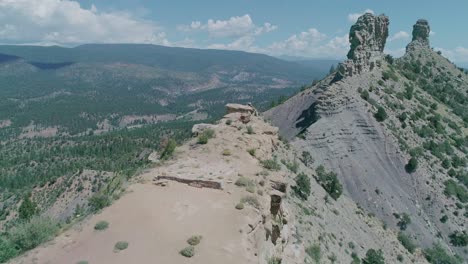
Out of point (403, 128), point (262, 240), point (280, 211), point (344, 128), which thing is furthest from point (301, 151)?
point (262, 240)

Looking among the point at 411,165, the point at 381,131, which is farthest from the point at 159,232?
the point at 381,131

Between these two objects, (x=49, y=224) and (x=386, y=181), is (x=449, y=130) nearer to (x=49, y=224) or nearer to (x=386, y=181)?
(x=386, y=181)

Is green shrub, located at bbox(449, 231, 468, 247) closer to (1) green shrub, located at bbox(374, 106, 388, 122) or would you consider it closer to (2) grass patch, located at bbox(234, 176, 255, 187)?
(1) green shrub, located at bbox(374, 106, 388, 122)

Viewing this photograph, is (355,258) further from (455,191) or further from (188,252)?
(455,191)

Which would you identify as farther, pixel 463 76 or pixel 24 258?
pixel 463 76

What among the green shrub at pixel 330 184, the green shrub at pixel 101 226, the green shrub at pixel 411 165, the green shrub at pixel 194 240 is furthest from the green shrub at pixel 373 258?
the green shrub at pixel 101 226

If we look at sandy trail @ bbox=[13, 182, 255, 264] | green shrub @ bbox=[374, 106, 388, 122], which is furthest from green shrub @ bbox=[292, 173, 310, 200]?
green shrub @ bbox=[374, 106, 388, 122]
